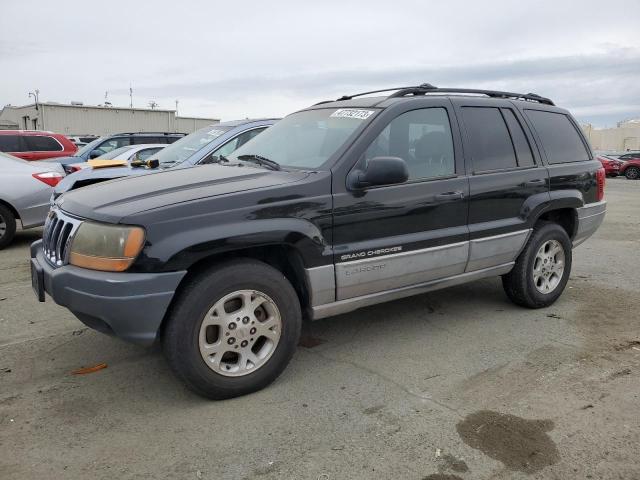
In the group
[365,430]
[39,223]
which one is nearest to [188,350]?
[365,430]

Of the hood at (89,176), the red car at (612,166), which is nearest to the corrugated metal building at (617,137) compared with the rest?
the red car at (612,166)

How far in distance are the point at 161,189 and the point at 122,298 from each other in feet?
2.47

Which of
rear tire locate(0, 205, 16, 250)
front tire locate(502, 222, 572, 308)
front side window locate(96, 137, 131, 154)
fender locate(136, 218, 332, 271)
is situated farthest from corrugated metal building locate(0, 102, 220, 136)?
fender locate(136, 218, 332, 271)

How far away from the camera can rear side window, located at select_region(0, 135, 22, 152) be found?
13039 millimetres

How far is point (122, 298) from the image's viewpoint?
2.96m

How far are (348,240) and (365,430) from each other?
1.20 meters

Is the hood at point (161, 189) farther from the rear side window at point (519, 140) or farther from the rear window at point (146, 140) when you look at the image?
the rear window at point (146, 140)

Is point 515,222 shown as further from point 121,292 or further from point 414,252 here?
point 121,292

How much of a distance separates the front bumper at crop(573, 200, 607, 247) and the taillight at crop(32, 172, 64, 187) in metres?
6.72

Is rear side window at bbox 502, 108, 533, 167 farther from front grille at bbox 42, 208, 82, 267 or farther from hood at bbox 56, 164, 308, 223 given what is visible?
front grille at bbox 42, 208, 82, 267

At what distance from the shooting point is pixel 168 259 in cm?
301

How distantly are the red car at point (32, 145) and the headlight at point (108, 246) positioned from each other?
37.3ft

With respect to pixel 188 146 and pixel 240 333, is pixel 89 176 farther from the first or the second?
pixel 240 333

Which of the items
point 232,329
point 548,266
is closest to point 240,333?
point 232,329
